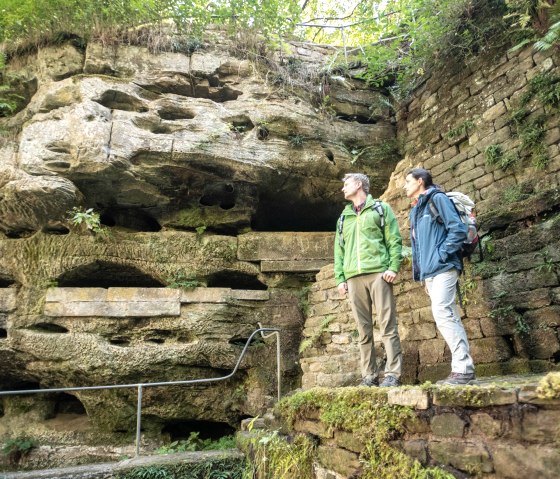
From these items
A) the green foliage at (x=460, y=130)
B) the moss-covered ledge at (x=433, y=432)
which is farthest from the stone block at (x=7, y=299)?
the green foliage at (x=460, y=130)

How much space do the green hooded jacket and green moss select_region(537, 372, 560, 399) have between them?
172cm

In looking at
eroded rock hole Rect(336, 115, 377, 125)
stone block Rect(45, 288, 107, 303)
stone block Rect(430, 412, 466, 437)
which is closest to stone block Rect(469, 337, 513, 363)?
stone block Rect(430, 412, 466, 437)

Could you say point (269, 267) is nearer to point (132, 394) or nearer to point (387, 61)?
point (132, 394)

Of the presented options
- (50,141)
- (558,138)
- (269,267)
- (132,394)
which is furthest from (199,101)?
(558,138)

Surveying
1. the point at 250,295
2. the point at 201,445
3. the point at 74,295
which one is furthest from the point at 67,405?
the point at 250,295

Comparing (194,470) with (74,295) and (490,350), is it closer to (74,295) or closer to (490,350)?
(490,350)

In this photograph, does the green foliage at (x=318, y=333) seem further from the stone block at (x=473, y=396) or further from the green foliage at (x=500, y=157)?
the stone block at (x=473, y=396)

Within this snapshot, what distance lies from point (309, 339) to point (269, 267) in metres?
1.60

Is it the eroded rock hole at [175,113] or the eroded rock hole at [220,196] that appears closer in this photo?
the eroded rock hole at [175,113]

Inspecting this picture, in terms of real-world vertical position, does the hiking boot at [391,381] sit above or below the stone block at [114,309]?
Result: below

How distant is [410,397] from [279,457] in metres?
1.67

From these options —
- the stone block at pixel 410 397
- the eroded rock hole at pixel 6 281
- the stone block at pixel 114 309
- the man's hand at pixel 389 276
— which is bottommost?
the stone block at pixel 410 397

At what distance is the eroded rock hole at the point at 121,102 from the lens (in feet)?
23.2

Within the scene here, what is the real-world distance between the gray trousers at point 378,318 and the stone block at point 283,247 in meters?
3.34
